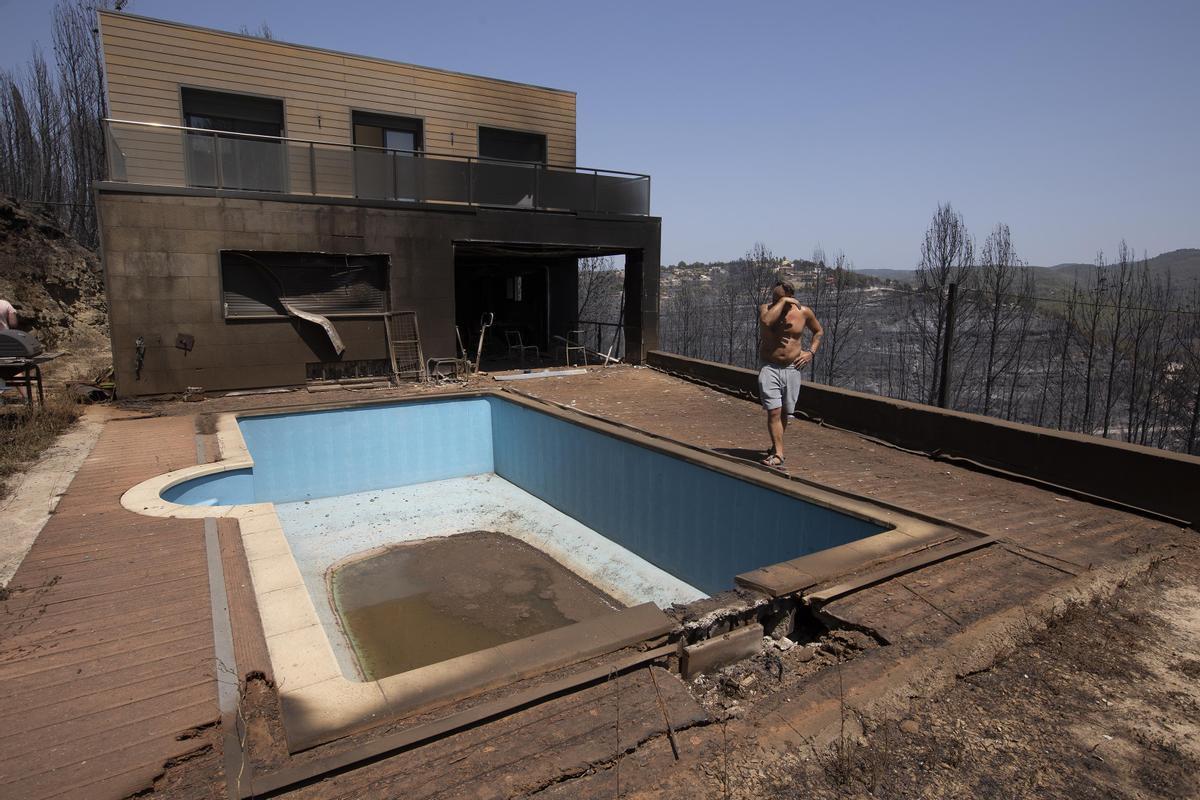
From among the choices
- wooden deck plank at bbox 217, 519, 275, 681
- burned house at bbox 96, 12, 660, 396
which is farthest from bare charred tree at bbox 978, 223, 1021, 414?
wooden deck plank at bbox 217, 519, 275, 681

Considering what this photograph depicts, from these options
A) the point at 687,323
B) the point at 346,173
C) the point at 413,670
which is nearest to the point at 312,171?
the point at 346,173

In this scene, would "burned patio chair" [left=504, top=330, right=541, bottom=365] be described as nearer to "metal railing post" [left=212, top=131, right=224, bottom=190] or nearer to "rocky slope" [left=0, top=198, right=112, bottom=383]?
"metal railing post" [left=212, top=131, right=224, bottom=190]

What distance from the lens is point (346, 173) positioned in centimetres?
1123

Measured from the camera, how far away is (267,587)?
3803 mm

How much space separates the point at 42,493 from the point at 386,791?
531cm

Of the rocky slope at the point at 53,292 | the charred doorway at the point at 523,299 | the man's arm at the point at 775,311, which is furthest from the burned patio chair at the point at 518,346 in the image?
the man's arm at the point at 775,311

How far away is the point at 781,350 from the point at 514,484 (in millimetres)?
5760

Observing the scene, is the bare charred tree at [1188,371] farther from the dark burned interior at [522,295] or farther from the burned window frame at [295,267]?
the burned window frame at [295,267]

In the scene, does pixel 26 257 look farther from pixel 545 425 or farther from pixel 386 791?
pixel 386 791

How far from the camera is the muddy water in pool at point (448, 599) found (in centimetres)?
606

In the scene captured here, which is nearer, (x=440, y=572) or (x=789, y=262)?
(x=440, y=572)

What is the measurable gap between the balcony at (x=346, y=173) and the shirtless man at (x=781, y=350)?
25.7 feet

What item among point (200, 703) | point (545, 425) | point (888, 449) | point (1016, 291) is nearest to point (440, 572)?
point (545, 425)

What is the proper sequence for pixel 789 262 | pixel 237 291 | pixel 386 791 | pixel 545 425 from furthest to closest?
pixel 789 262 < pixel 237 291 < pixel 545 425 < pixel 386 791
